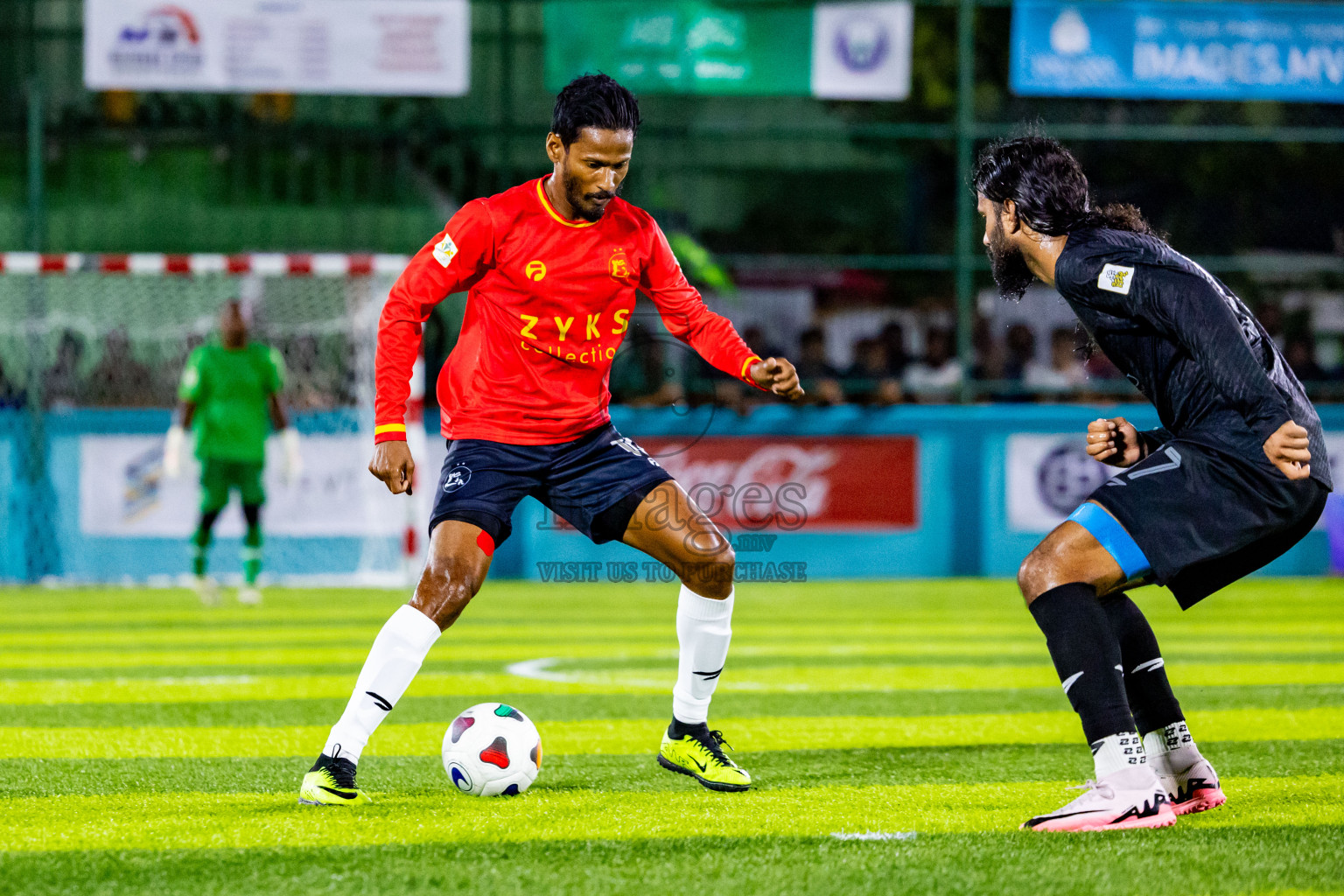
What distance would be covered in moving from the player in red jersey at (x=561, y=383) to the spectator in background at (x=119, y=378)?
397 inches

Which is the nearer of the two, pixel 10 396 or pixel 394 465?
pixel 394 465

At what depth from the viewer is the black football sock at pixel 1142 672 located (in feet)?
14.4

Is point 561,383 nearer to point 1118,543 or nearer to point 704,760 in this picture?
point 704,760

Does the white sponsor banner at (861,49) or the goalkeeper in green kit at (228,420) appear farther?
the white sponsor banner at (861,49)

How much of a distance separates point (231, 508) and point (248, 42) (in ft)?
14.1

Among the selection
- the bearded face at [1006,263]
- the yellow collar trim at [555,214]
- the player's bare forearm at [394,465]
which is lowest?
the player's bare forearm at [394,465]

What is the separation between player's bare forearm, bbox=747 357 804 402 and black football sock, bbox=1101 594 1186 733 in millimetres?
1116

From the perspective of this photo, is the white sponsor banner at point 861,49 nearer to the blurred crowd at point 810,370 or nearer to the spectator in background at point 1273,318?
the blurred crowd at point 810,370

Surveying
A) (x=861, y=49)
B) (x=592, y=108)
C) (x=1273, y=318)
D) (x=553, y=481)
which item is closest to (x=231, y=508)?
(x=861, y=49)

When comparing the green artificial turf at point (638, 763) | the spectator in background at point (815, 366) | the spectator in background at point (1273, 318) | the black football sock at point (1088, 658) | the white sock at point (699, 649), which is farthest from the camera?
the spectator in background at point (1273, 318)

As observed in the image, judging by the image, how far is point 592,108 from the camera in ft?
15.3

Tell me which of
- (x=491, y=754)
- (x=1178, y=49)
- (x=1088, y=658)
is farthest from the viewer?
(x=1178, y=49)

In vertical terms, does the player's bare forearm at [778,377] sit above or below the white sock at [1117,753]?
above

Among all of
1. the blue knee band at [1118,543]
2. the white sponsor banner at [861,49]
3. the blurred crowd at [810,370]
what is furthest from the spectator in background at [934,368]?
the blue knee band at [1118,543]
